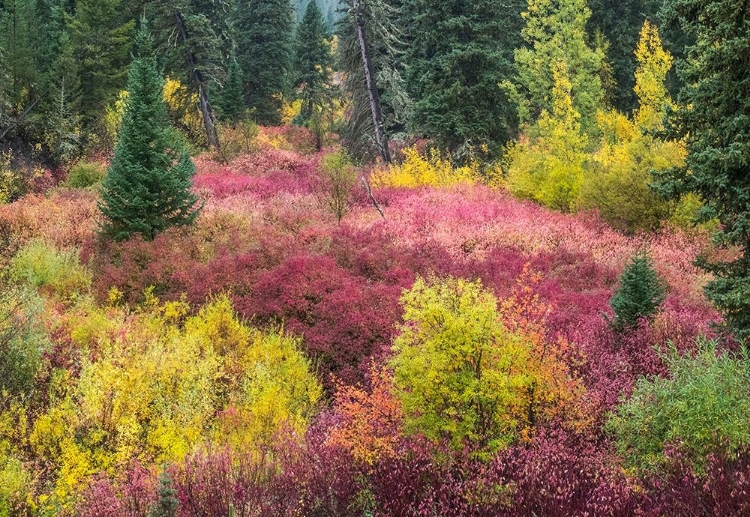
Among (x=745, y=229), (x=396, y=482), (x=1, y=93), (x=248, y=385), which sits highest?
(x=1, y=93)

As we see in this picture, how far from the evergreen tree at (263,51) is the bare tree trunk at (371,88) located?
64.3 ft

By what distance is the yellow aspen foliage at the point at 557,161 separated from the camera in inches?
809

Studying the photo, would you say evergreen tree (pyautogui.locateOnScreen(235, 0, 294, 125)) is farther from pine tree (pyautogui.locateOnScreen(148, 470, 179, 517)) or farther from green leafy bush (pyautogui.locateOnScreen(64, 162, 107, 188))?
pine tree (pyautogui.locateOnScreen(148, 470, 179, 517))

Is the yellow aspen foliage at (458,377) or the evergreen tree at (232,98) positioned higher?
the evergreen tree at (232,98)

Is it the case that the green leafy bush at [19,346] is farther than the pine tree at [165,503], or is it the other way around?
the green leafy bush at [19,346]

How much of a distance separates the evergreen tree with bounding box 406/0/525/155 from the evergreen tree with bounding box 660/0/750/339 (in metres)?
17.0

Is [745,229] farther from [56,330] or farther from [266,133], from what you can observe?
[266,133]

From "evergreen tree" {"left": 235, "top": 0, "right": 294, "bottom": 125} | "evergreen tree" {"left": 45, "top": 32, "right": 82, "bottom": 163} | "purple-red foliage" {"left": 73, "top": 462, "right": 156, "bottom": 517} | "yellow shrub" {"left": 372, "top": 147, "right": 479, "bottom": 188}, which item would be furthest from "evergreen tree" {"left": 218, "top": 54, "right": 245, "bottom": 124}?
"purple-red foliage" {"left": 73, "top": 462, "right": 156, "bottom": 517}

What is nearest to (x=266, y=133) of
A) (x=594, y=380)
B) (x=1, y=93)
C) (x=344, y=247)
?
(x=1, y=93)

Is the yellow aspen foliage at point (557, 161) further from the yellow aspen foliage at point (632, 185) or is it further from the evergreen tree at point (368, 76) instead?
the evergreen tree at point (368, 76)

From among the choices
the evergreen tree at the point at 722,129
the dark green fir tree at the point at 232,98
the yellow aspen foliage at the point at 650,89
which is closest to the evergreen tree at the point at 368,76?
the yellow aspen foliage at the point at 650,89

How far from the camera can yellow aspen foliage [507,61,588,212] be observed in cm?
2055

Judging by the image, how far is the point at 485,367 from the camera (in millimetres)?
6387

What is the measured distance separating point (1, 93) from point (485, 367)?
29.9 m
